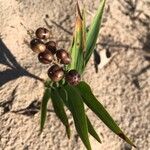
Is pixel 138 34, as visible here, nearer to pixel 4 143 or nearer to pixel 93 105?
pixel 93 105

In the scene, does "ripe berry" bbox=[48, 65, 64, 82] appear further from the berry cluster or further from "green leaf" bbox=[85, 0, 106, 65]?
"green leaf" bbox=[85, 0, 106, 65]

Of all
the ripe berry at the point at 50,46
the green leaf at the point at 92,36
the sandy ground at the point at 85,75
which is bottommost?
the sandy ground at the point at 85,75

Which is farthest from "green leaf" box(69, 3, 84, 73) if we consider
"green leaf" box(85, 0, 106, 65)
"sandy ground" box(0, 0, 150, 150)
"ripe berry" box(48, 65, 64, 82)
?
"sandy ground" box(0, 0, 150, 150)

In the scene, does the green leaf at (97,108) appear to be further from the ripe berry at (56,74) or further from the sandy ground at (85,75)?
the sandy ground at (85,75)

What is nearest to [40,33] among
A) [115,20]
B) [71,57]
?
[71,57]

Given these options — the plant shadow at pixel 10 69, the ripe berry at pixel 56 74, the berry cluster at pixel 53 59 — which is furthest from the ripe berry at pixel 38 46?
the plant shadow at pixel 10 69

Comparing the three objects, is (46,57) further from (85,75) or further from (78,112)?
(85,75)
